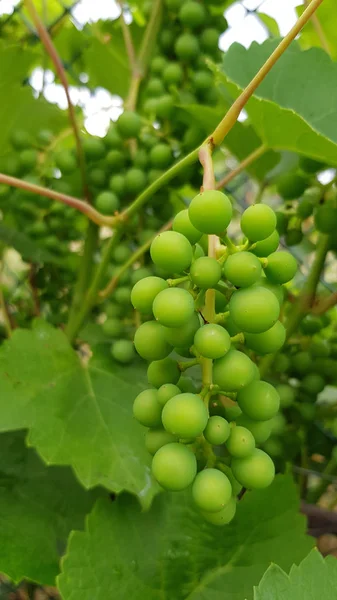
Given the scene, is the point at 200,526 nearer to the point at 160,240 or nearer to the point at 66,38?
the point at 160,240

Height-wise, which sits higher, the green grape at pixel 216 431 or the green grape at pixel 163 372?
the green grape at pixel 163 372

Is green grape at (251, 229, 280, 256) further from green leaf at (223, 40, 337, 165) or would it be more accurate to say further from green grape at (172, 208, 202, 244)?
green leaf at (223, 40, 337, 165)

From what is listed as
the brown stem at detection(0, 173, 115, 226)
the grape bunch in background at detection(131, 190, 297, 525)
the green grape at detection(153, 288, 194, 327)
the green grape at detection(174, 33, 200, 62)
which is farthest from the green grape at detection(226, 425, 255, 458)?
the green grape at detection(174, 33, 200, 62)

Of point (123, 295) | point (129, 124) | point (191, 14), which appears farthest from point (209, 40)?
point (123, 295)

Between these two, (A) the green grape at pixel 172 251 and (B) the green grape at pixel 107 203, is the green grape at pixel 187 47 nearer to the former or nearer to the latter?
(B) the green grape at pixel 107 203

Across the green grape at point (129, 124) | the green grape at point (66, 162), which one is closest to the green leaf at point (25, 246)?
the green grape at point (66, 162)

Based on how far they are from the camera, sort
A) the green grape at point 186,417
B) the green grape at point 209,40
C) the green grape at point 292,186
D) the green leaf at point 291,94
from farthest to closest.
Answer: the green grape at point 209,40 < the green grape at point 292,186 < the green leaf at point 291,94 < the green grape at point 186,417

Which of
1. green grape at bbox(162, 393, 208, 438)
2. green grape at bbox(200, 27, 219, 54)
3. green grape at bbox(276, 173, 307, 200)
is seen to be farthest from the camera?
green grape at bbox(200, 27, 219, 54)

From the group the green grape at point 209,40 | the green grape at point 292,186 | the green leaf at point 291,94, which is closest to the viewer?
the green leaf at point 291,94

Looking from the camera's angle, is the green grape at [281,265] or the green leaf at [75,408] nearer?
the green grape at [281,265]
